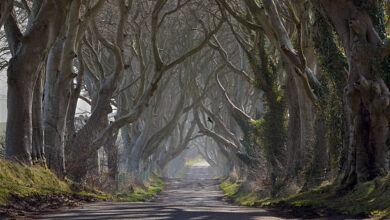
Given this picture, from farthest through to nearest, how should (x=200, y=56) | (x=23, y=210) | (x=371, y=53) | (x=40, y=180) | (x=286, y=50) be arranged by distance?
(x=200, y=56) < (x=286, y=50) < (x=40, y=180) < (x=371, y=53) < (x=23, y=210)

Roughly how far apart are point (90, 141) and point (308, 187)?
302 inches

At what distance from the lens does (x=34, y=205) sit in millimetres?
8891

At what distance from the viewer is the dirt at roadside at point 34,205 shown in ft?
25.2

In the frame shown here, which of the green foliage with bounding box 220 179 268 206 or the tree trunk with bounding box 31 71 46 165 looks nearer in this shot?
the tree trunk with bounding box 31 71 46 165

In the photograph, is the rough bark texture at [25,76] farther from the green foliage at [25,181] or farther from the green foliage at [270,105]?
the green foliage at [270,105]

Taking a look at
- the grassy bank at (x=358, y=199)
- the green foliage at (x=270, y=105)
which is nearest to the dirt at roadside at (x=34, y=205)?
the grassy bank at (x=358, y=199)

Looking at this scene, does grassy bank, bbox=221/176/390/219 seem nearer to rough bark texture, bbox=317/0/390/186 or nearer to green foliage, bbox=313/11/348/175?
rough bark texture, bbox=317/0/390/186

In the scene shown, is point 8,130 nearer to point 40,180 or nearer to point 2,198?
point 40,180

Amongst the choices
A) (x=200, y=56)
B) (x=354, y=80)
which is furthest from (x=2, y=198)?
(x=200, y=56)

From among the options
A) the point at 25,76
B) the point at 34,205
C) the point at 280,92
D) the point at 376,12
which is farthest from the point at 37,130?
the point at 280,92

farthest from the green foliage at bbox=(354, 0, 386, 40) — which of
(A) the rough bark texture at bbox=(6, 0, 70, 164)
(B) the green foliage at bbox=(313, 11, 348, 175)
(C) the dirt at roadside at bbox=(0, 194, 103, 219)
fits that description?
(C) the dirt at roadside at bbox=(0, 194, 103, 219)

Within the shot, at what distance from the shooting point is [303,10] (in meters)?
15.0

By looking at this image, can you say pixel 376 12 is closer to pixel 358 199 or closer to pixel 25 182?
pixel 358 199

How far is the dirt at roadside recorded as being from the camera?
7.67 meters
